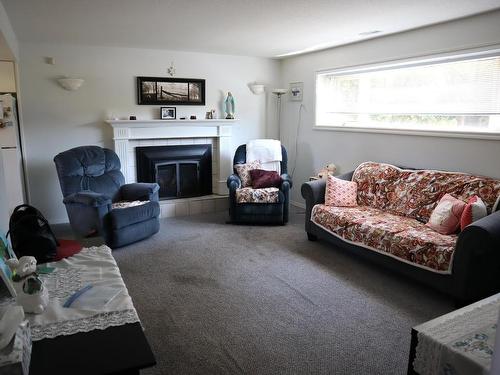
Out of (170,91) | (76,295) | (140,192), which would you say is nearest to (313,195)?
(140,192)

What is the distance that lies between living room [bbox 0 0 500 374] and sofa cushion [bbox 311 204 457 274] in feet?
0.47

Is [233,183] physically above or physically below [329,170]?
below

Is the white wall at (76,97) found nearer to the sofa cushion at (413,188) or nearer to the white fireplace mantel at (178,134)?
the white fireplace mantel at (178,134)

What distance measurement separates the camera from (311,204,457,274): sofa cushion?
9.46 ft

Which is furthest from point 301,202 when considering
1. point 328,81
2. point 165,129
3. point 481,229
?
point 481,229

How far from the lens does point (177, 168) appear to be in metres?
5.46

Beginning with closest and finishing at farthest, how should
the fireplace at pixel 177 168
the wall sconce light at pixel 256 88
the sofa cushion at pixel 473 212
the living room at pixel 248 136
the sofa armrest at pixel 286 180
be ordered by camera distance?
the living room at pixel 248 136 → the sofa cushion at pixel 473 212 → the sofa armrest at pixel 286 180 → the fireplace at pixel 177 168 → the wall sconce light at pixel 256 88

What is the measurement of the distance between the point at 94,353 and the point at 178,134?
432cm

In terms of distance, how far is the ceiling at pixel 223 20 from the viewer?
2.97 metres

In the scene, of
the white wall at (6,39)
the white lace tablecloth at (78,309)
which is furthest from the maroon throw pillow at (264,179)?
the white lace tablecloth at (78,309)

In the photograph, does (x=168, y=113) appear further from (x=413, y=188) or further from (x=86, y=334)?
(x=86, y=334)

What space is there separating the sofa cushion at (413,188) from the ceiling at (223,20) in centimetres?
141

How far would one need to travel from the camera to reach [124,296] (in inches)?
62.1

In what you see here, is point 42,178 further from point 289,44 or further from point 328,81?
point 328,81
